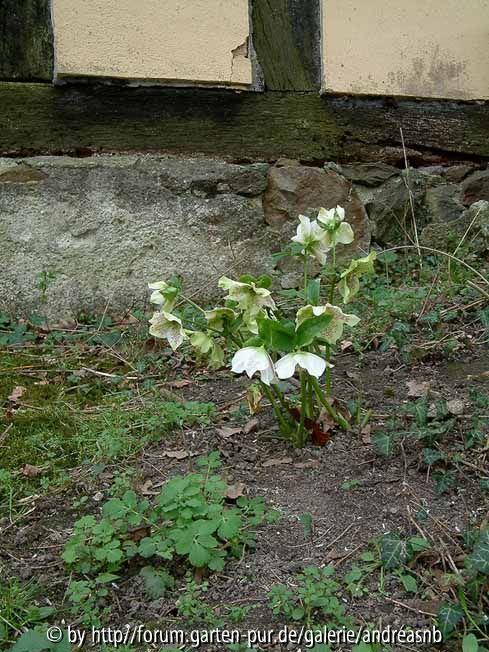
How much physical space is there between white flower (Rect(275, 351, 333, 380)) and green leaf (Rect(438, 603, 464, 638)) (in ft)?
1.94

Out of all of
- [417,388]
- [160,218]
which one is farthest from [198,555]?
[160,218]

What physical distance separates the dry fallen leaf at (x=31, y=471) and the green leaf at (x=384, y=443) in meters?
1.08

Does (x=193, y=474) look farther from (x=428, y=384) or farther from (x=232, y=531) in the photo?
(x=428, y=384)

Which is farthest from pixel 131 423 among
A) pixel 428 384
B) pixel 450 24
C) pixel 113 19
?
pixel 450 24

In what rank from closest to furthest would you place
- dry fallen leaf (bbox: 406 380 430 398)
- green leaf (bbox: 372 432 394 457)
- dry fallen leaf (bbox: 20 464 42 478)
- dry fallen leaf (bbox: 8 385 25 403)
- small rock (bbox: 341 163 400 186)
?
green leaf (bbox: 372 432 394 457)
dry fallen leaf (bbox: 20 464 42 478)
dry fallen leaf (bbox: 406 380 430 398)
dry fallen leaf (bbox: 8 385 25 403)
small rock (bbox: 341 163 400 186)

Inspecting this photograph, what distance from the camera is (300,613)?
5.18ft

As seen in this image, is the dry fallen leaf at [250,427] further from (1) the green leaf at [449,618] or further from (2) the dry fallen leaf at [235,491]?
(1) the green leaf at [449,618]

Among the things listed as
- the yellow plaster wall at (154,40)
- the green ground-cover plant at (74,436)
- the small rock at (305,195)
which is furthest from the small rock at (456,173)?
the green ground-cover plant at (74,436)

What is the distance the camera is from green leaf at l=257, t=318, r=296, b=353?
179cm

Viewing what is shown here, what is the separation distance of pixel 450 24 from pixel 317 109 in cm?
96

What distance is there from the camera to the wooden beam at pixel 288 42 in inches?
152

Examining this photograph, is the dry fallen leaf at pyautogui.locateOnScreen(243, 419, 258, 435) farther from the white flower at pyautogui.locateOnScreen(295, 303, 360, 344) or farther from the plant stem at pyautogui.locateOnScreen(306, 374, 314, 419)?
the white flower at pyautogui.locateOnScreen(295, 303, 360, 344)

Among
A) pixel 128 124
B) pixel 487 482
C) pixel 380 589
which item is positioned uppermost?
pixel 128 124

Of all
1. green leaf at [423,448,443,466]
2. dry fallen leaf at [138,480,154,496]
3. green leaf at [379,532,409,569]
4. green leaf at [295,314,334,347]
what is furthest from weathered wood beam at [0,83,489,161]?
green leaf at [379,532,409,569]
